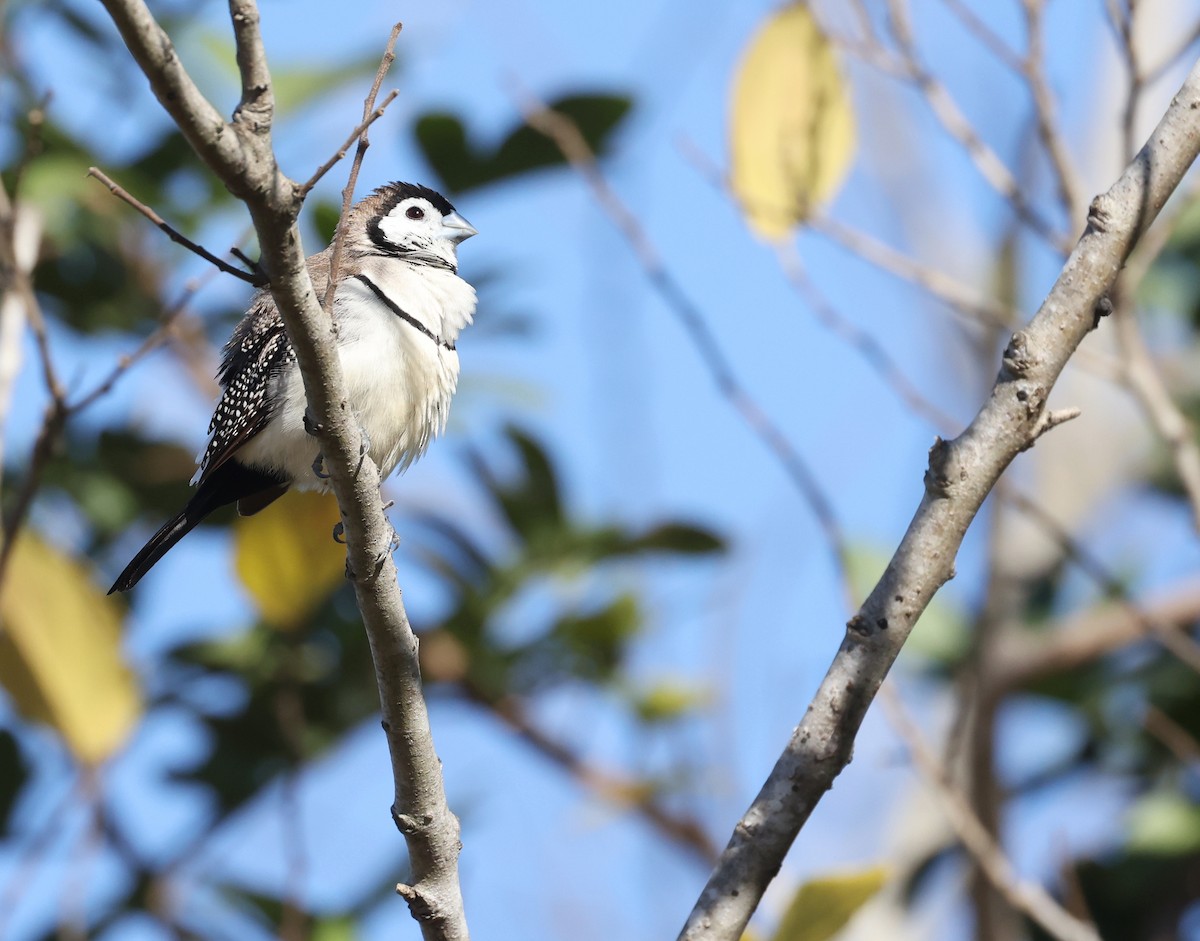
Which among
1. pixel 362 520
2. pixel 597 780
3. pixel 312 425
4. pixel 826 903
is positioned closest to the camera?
pixel 312 425

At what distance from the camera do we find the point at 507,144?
5004 millimetres

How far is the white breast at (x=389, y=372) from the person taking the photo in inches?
155

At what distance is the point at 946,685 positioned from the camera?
5449mm

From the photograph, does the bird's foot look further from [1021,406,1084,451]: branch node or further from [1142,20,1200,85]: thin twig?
[1142,20,1200,85]: thin twig

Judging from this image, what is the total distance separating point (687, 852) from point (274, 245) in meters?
3.30

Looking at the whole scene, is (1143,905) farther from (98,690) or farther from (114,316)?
(114,316)

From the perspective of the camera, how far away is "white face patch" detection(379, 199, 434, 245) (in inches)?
190

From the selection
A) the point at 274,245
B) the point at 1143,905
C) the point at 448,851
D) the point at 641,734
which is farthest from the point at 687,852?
the point at 274,245

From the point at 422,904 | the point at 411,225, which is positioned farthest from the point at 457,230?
the point at 422,904

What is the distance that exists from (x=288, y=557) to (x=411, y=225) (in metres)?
1.32

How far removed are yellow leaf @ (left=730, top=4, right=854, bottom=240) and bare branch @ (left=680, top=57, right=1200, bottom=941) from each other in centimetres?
163

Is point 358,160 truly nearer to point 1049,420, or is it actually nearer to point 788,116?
point 1049,420

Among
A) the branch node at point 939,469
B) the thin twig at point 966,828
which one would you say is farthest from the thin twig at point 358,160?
the thin twig at point 966,828

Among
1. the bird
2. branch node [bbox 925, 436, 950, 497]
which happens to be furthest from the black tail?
branch node [bbox 925, 436, 950, 497]
